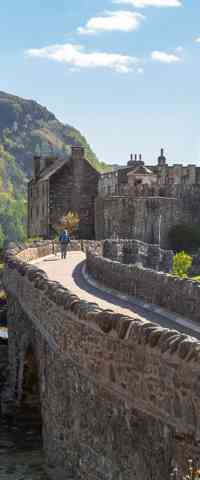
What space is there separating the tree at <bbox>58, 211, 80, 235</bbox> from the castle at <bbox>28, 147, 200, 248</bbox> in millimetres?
1870

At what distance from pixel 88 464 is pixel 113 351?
2655 mm

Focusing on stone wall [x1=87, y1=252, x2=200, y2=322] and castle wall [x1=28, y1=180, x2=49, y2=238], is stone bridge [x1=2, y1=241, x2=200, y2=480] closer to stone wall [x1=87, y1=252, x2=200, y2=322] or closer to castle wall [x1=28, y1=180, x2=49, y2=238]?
stone wall [x1=87, y1=252, x2=200, y2=322]

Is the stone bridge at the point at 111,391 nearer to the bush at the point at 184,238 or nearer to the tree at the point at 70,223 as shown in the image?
the bush at the point at 184,238

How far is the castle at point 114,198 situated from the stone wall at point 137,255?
25.0 m

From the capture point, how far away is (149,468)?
11.2 metres

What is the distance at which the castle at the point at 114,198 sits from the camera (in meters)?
72.0

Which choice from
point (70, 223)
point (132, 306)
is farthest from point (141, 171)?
point (132, 306)

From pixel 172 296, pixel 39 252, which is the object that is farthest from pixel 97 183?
pixel 172 296

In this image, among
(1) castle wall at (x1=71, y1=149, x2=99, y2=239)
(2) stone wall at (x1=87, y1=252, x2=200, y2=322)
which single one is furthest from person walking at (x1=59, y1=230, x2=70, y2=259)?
(1) castle wall at (x1=71, y1=149, x2=99, y2=239)

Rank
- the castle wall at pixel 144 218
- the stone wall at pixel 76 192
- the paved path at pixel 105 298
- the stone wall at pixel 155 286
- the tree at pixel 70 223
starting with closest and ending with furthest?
the paved path at pixel 105 298, the stone wall at pixel 155 286, the castle wall at pixel 144 218, the tree at pixel 70 223, the stone wall at pixel 76 192

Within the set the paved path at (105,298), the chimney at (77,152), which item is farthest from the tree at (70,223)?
the paved path at (105,298)

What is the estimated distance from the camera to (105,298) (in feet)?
Result: 84.7

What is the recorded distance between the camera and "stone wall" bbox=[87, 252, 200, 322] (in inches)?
824

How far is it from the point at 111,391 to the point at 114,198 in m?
61.6
